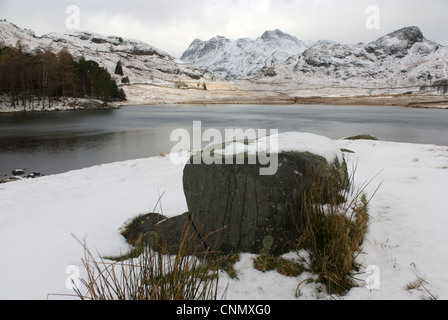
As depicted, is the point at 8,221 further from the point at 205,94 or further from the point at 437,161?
the point at 205,94

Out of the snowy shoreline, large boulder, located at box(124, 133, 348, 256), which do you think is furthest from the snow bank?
the snowy shoreline

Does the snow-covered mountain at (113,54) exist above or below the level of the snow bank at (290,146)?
above

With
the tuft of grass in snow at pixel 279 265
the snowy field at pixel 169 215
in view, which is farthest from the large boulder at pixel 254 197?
the snowy field at pixel 169 215

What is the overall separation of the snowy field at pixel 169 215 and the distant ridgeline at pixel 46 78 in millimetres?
51042

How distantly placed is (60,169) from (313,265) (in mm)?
13892

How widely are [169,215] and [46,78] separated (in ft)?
188

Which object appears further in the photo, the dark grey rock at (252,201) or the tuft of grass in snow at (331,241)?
the dark grey rock at (252,201)

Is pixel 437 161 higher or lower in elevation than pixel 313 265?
higher

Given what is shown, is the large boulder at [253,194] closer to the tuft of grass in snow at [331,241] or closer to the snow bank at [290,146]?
Answer: the snow bank at [290,146]

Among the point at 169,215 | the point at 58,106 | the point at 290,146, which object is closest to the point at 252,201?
the point at 290,146

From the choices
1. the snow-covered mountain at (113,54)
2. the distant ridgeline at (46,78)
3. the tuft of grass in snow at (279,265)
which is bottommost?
the tuft of grass in snow at (279,265)

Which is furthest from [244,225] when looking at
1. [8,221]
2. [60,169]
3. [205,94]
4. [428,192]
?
[205,94]

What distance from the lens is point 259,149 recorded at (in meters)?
4.04

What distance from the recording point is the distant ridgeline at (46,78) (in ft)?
155
